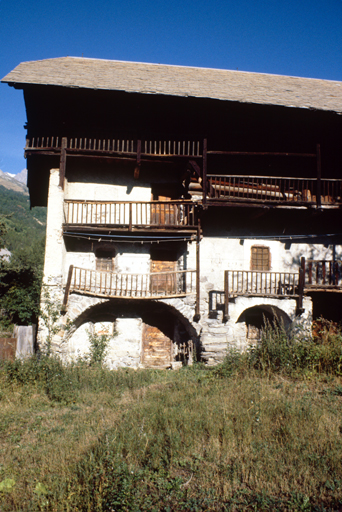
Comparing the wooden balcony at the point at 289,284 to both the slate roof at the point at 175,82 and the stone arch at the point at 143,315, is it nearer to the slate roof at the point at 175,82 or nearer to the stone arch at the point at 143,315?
the stone arch at the point at 143,315

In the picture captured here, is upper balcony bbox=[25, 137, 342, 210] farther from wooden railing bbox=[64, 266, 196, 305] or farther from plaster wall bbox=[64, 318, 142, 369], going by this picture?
plaster wall bbox=[64, 318, 142, 369]

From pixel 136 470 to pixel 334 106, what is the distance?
570 inches

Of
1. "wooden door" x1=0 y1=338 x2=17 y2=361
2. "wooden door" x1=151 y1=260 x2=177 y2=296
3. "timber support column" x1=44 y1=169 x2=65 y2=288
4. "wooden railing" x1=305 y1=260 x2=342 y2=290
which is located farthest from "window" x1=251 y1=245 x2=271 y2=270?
"wooden door" x1=0 y1=338 x2=17 y2=361

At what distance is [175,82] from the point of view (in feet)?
45.6

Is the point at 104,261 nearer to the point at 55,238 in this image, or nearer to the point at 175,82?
the point at 55,238

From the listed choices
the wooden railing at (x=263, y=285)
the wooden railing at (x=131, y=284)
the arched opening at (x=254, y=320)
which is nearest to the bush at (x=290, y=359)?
the wooden railing at (x=263, y=285)

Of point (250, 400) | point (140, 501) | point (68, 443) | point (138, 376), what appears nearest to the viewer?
point (140, 501)

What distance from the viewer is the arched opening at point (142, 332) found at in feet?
41.2

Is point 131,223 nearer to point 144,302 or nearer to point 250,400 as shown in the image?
point 144,302

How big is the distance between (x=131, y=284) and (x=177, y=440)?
6540 millimetres

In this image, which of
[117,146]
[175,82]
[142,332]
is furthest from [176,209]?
[175,82]

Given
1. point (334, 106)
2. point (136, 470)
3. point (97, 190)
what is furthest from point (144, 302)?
point (334, 106)

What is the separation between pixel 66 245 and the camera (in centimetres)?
1266

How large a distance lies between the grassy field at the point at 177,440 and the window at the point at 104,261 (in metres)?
4.78
